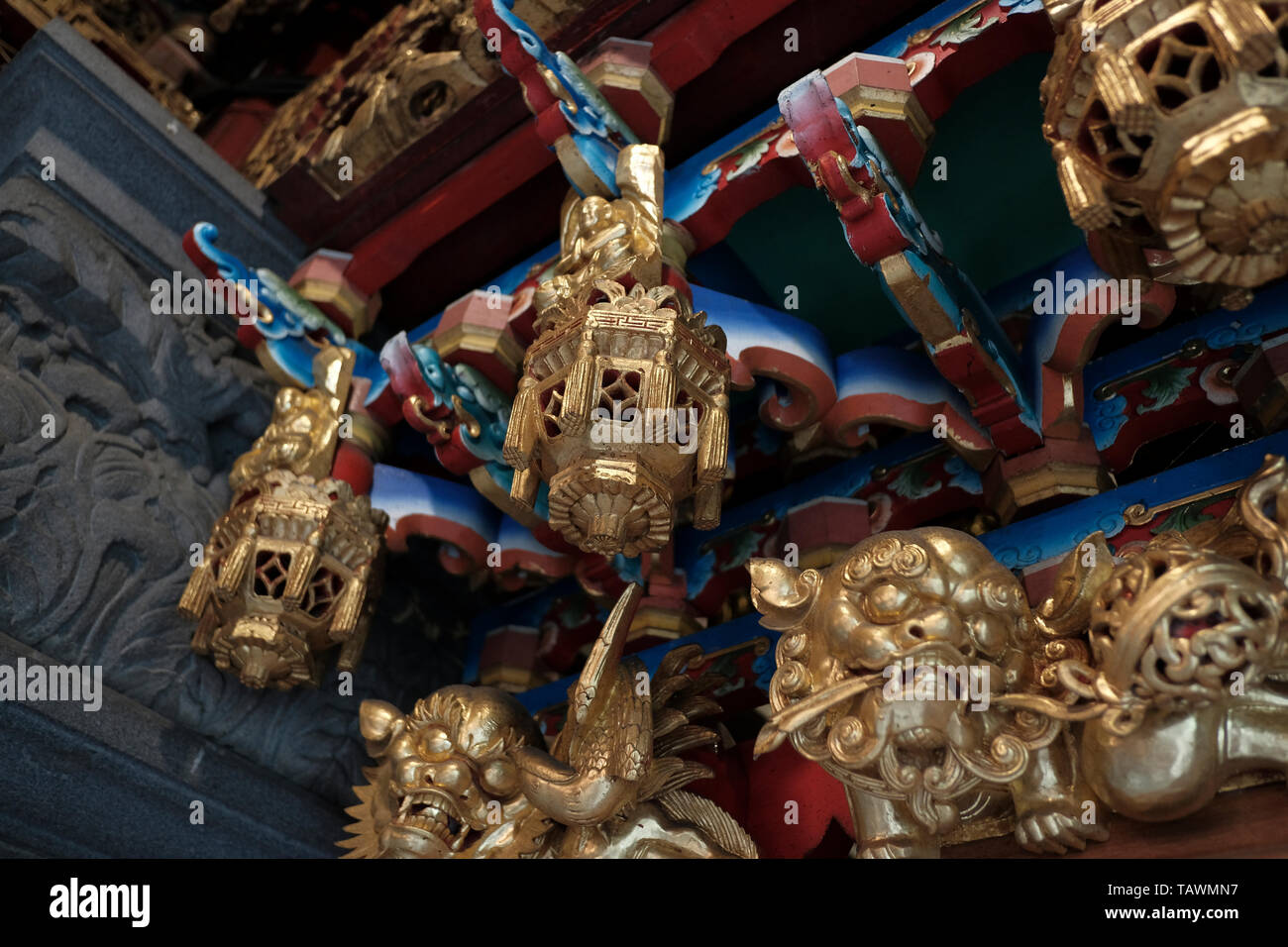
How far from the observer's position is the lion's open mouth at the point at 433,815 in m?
2.01

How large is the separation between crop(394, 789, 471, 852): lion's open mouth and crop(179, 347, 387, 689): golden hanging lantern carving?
43 cm

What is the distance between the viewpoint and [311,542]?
230cm

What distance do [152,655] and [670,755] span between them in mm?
1132

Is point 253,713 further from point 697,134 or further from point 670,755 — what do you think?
point 697,134

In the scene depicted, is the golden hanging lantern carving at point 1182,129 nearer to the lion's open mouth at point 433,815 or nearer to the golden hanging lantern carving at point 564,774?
the golden hanging lantern carving at point 564,774

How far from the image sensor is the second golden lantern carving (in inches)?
69.3

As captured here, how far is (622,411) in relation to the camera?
178 cm

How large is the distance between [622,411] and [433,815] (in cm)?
83

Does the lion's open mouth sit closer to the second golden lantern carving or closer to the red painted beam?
the second golden lantern carving

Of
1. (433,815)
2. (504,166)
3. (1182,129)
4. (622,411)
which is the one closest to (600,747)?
(433,815)

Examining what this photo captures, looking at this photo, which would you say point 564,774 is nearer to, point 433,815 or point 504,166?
point 433,815

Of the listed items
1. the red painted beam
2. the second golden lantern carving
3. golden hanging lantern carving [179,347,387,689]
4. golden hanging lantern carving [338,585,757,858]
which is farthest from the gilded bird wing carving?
the red painted beam
